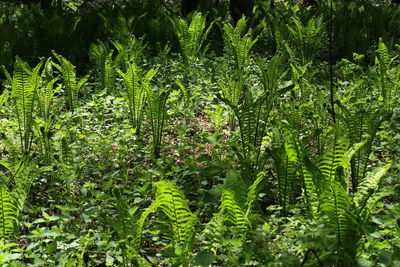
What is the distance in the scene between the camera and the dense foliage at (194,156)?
1.93 metres

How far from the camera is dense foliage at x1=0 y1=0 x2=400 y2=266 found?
193 cm

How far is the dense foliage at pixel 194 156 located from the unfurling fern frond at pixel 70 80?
11 millimetres

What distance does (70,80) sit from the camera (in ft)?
11.6

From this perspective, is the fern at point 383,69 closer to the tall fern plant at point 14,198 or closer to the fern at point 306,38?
the fern at point 306,38

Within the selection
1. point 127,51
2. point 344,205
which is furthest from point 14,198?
point 127,51

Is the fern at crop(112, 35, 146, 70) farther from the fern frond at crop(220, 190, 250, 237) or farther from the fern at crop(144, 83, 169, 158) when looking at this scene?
the fern frond at crop(220, 190, 250, 237)

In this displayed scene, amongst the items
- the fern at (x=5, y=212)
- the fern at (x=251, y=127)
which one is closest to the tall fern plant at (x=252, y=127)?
the fern at (x=251, y=127)

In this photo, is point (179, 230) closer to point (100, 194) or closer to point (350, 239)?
point (100, 194)

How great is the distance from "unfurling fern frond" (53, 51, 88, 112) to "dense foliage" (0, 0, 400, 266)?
0.04ft

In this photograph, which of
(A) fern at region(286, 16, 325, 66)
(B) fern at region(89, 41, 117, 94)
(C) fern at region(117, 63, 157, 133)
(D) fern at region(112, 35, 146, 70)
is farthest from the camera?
(A) fern at region(286, 16, 325, 66)

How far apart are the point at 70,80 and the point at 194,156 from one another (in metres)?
1.10

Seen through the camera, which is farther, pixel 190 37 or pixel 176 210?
pixel 190 37

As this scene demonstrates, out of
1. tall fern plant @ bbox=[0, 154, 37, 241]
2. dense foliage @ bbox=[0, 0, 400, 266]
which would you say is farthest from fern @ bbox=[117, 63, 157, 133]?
tall fern plant @ bbox=[0, 154, 37, 241]

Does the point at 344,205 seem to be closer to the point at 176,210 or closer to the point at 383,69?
the point at 176,210
